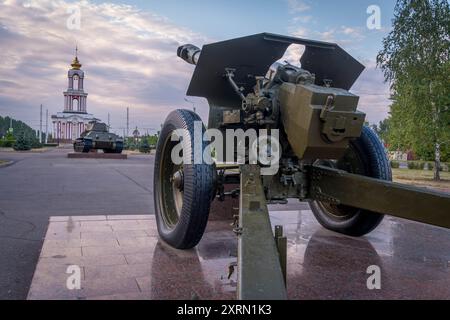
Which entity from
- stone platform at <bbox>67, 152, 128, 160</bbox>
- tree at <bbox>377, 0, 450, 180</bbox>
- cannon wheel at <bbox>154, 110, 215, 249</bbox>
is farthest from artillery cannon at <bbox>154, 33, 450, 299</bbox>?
stone platform at <bbox>67, 152, 128, 160</bbox>

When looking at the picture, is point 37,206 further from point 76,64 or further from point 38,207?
point 76,64

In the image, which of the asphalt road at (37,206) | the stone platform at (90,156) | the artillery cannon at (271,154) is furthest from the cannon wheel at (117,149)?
the artillery cannon at (271,154)

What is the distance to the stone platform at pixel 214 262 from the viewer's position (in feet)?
9.50

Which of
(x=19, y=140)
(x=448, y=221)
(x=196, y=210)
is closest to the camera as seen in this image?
(x=448, y=221)

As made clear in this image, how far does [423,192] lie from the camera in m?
2.76

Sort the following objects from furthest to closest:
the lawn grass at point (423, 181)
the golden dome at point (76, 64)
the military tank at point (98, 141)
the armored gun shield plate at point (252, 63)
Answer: the golden dome at point (76, 64), the military tank at point (98, 141), the lawn grass at point (423, 181), the armored gun shield plate at point (252, 63)

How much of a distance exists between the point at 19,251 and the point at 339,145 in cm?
313

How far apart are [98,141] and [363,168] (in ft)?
80.2

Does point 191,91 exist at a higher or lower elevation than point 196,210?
higher

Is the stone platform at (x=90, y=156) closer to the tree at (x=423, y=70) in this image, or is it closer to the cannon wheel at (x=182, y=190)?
the tree at (x=423, y=70)

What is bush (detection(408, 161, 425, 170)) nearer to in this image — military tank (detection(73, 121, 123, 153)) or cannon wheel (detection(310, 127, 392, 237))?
military tank (detection(73, 121, 123, 153))

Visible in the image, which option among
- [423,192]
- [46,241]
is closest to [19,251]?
[46,241]

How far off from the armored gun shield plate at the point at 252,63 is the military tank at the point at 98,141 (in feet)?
77.2
